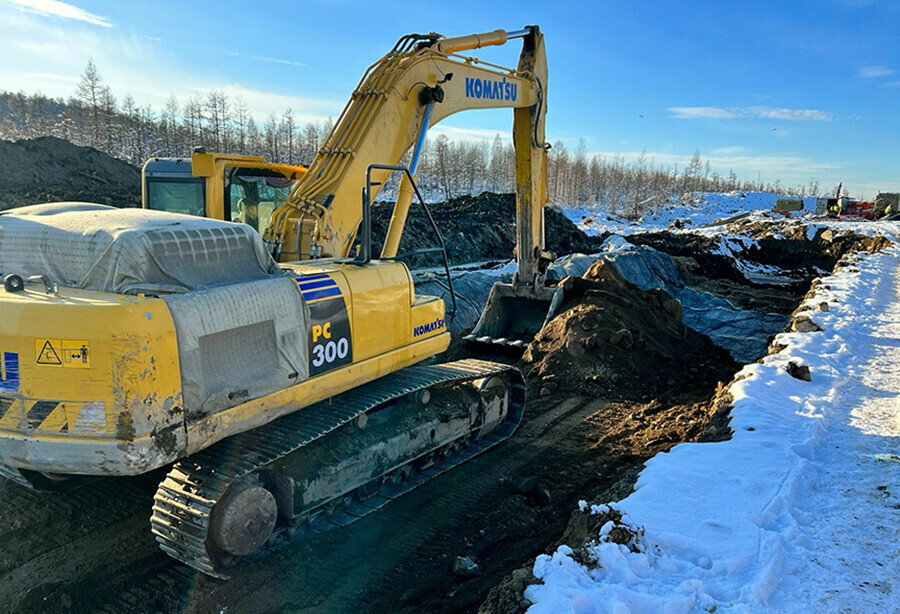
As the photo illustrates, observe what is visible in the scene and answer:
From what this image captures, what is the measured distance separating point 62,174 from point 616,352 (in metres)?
28.4

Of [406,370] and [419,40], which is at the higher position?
[419,40]

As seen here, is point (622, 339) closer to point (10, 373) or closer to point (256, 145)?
point (10, 373)

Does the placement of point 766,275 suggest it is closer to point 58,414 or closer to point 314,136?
point 58,414

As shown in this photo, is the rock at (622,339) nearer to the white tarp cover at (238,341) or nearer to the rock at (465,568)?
the rock at (465,568)

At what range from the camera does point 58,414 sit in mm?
3225

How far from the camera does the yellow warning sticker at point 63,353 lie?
314cm


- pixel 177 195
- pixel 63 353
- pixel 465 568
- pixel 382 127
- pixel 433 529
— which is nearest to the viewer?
pixel 63 353

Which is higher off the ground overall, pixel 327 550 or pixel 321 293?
pixel 321 293

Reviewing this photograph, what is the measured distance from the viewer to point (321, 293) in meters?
4.26

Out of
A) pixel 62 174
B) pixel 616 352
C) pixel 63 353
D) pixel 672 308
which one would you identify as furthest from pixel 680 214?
pixel 63 353

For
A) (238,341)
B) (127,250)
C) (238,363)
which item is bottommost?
(238,363)

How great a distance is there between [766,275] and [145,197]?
862 inches

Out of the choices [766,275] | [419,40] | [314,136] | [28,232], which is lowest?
[766,275]

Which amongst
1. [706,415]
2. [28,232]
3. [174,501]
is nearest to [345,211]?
[28,232]
